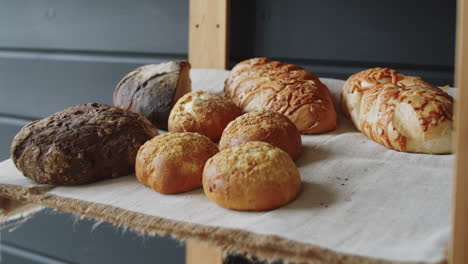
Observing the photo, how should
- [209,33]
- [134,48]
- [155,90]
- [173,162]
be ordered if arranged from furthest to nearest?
[134,48], [209,33], [155,90], [173,162]

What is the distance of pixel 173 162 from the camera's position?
1031mm

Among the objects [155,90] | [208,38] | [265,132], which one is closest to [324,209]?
[265,132]

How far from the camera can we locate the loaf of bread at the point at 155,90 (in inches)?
55.4

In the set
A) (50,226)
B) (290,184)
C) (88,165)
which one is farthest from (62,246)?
(290,184)

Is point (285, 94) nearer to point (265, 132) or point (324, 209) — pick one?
point (265, 132)

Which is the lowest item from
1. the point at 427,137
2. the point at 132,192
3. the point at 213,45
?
the point at 132,192

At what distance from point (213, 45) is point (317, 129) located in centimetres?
60

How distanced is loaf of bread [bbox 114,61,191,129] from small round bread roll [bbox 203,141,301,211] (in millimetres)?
460

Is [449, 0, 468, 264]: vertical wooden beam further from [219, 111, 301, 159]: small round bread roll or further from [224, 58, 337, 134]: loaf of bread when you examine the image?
[224, 58, 337, 134]: loaf of bread

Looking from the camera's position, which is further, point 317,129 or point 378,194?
point 317,129

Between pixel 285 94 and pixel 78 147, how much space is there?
537mm

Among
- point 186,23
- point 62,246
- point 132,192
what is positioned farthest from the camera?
point 62,246

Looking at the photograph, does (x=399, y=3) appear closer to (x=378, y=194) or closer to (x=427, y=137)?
(x=427, y=137)

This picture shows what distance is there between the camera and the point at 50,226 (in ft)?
8.16
